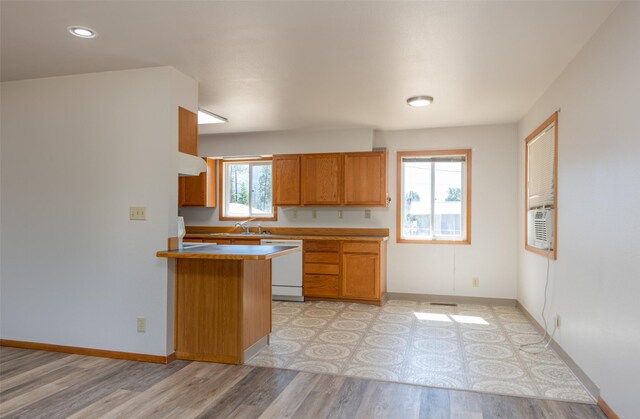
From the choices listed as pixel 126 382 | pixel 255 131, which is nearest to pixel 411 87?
pixel 255 131

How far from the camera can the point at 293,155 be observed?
227 inches

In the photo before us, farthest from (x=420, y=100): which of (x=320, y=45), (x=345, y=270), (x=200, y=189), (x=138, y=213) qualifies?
(x=200, y=189)

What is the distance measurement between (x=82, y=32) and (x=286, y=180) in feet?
11.3

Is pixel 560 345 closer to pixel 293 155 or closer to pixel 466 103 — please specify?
pixel 466 103

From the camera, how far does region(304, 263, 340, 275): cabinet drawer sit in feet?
17.6

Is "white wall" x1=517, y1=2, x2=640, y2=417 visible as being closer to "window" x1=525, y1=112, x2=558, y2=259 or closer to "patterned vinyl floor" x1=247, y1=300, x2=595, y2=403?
"window" x1=525, y1=112, x2=558, y2=259

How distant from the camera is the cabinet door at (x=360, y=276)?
5168 mm

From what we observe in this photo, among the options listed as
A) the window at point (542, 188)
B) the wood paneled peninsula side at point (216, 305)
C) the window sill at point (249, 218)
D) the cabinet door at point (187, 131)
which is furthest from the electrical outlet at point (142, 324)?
the window at point (542, 188)

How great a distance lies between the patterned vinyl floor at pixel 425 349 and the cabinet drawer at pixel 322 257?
0.62m

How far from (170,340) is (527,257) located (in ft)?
12.4

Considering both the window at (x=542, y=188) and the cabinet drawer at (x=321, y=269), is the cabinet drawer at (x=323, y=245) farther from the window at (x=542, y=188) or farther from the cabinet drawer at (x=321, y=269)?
the window at (x=542, y=188)

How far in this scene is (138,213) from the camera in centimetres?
324

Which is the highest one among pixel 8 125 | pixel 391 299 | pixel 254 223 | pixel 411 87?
pixel 411 87

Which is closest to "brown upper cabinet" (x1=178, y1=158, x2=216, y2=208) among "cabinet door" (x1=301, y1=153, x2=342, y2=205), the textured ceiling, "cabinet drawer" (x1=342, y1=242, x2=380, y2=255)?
"cabinet door" (x1=301, y1=153, x2=342, y2=205)
